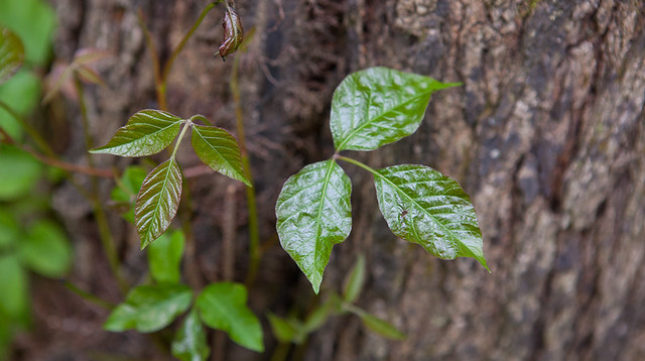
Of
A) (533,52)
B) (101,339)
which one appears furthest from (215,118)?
(101,339)

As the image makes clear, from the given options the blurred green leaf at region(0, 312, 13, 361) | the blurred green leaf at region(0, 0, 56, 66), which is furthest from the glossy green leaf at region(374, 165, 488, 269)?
the blurred green leaf at region(0, 312, 13, 361)

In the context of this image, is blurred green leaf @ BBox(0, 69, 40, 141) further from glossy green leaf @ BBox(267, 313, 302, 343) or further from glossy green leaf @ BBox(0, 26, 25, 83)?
glossy green leaf @ BBox(267, 313, 302, 343)

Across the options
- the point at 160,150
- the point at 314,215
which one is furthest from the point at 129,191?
the point at 314,215

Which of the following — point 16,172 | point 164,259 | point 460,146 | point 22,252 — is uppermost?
point 460,146

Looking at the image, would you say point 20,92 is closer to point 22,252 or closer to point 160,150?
point 22,252

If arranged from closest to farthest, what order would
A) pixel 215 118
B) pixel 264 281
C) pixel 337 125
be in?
pixel 337 125
pixel 215 118
pixel 264 281

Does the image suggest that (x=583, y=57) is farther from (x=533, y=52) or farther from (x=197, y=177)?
(x=197, y=177)
